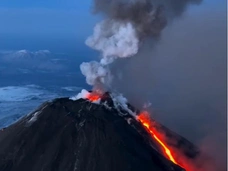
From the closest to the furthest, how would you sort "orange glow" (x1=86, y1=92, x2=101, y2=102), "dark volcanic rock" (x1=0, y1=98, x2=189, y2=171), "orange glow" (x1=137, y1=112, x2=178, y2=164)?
"dark volcanic rock" (x1=0, y1=98, x2=189, y2=171) < "orange glow" (x1=137, y1=112, x2=178, y2=164) < "orange glow" (x1=86, y1=92, x2=101, y2=102)

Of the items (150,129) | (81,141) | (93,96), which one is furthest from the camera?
(150,129)

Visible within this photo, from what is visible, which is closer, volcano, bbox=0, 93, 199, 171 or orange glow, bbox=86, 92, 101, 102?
volcano, bbox=0, 93, 199, 171

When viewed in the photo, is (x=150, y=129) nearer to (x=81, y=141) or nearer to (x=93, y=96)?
(x=93, y=96)

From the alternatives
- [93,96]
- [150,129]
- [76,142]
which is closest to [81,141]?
[76,142]

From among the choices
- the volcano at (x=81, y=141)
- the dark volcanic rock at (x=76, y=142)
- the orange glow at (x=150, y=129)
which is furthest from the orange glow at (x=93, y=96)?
the orange glow at (x=150, y=129)

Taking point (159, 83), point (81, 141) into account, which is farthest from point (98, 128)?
point (159, 83)

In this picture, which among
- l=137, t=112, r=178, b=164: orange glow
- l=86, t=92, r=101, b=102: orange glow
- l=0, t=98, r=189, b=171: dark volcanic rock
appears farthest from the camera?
l=86, t=92, r=101, b=102: orange glow

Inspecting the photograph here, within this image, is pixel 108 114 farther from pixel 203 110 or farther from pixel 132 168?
pixel 203 110

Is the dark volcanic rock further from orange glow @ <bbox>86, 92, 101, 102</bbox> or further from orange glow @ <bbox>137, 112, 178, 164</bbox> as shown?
orange glow @ <bbox>137, 112, 178, 164</bbox>

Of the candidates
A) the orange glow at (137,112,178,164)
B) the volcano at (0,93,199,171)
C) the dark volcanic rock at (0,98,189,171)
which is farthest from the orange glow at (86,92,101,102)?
the orange glow at (137,112,178,164)
